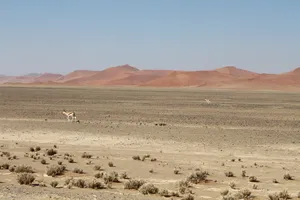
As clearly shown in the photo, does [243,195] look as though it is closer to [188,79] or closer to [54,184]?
[54,184]

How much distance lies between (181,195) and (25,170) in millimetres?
5225

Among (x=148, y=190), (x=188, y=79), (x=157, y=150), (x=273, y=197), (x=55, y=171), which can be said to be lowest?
(x=157, y=150)

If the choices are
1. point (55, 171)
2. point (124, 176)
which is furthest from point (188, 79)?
point (55, 171)

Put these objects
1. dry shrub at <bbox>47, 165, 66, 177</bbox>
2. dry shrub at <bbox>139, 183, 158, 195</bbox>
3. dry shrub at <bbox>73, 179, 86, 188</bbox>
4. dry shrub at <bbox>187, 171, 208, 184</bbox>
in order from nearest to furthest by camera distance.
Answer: dry shrub at <bbox>139, 183, 158, 195</bbox> < dry shrub at <bbox>73, 179, 86, 188</bbox> < dry shrub at <bbox>187, 171, 208, 184</bbox> < dry shrub at <bbox>47, 165, 66, 177</bbox>

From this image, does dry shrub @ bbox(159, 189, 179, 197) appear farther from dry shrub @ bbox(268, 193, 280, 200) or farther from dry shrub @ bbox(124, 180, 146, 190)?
dry shrub @ bbox(268, 193, 280, 200)

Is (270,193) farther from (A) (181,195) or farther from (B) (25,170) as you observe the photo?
(B) (25,170)

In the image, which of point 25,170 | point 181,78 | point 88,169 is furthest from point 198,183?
point 181,78

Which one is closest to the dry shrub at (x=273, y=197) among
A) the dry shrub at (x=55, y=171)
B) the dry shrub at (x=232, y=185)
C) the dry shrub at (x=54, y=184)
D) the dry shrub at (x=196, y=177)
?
the dry shrub at (x=232, y=185)

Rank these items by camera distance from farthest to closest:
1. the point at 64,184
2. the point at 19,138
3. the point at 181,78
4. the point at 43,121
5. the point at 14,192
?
the point at 181,78
the point at 43,121
the point at 19,138
the point at 64,184
the point at 14,192

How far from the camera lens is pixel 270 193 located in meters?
13.4

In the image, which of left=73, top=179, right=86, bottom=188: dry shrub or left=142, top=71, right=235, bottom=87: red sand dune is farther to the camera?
left=142, top=71, right=235, bottom=87: red sand dune

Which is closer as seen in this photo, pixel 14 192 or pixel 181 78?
pixel 14 192

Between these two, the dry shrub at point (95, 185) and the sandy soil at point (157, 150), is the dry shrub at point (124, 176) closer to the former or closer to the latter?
the sandy soil at point (157, 150)

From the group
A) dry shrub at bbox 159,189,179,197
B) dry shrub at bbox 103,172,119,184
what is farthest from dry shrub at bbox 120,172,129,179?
dry shrub at bbox 159,189,179,197
